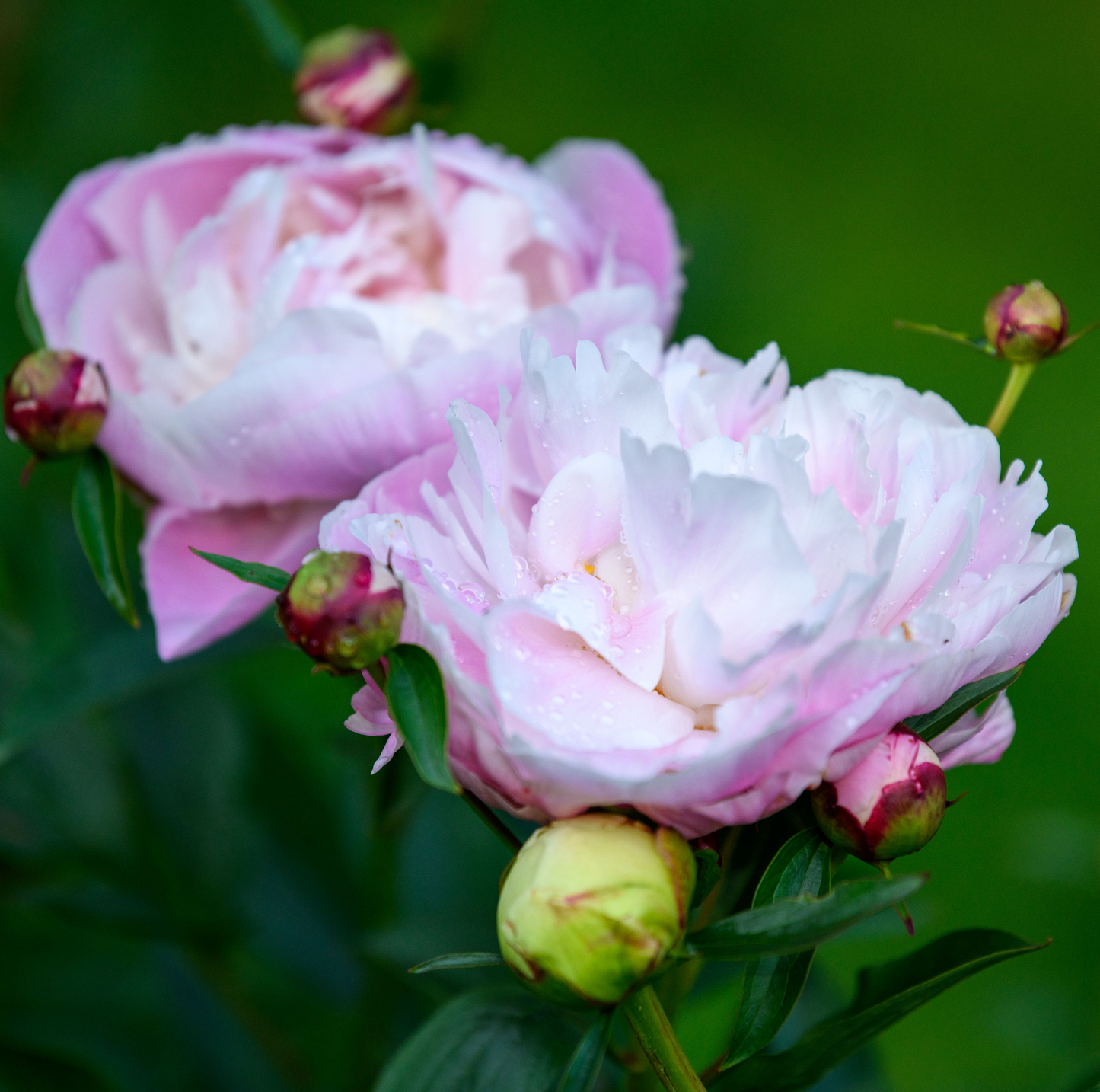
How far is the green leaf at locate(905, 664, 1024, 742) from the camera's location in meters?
0.30

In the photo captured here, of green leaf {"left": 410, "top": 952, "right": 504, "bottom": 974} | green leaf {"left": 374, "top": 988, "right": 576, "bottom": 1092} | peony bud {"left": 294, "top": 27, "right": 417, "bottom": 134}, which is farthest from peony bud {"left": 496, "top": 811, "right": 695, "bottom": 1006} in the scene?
peony bud {"left": 294, "top": 27, "right": 417, "bottom": 134}

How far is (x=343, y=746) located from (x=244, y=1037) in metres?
0.20

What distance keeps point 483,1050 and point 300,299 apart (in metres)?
0.29

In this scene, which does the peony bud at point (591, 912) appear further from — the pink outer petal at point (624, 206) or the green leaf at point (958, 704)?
the pink outer petal at point (624, 206)

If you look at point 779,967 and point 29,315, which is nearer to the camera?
point 779,967

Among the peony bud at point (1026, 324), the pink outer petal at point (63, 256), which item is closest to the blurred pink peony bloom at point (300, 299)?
the pink outer petal at point (63, 256)

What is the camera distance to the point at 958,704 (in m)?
0.30

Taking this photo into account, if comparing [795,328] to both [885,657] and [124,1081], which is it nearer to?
[124,1081]

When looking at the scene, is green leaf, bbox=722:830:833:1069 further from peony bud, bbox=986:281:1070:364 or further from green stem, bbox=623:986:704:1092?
peony bud, bbox=986:281:1070:364

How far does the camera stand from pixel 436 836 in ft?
2.19

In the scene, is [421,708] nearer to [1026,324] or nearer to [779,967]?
[779,967]

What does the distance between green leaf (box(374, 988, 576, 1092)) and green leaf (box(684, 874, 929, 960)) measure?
0.42 ft

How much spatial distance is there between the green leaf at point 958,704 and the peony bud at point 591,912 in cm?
8

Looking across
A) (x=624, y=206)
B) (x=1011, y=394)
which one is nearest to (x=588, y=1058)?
(x=1011, y=394)
